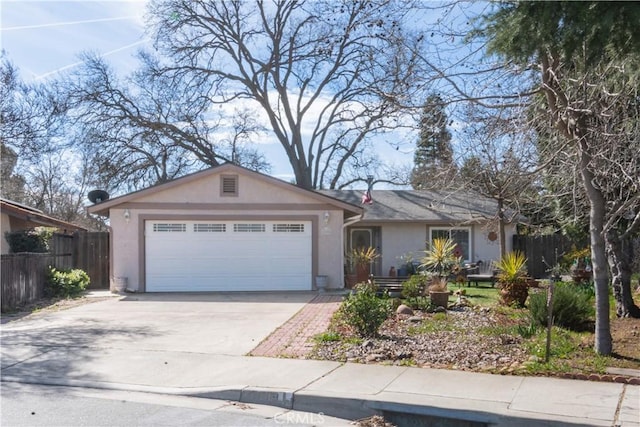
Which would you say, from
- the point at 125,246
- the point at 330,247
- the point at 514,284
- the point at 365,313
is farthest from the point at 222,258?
the point at 365,313

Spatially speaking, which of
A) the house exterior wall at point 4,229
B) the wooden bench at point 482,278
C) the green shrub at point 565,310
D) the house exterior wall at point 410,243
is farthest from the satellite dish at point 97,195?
the green shrub at point 565,310

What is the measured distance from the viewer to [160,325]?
12492mm

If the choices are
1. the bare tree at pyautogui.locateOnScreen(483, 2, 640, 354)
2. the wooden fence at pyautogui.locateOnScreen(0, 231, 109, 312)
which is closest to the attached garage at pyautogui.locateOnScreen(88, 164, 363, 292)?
the wooden fence at pyautogui.locateOnScreen(0, 231, 109, 312)

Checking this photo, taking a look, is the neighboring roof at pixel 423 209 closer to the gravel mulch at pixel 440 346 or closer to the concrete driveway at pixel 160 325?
the concrete driveway at pixel 160 325

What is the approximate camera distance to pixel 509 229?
24.8 meters

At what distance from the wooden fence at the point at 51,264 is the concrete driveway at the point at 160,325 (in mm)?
1542

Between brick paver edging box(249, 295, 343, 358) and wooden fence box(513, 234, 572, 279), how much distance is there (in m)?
12.1

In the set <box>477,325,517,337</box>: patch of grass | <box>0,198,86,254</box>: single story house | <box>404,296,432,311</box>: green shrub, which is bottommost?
<box>477,325,517,337</box>: patch of grass

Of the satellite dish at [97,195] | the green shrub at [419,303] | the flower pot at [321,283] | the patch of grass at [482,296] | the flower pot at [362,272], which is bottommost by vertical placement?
the patch of grass at [482,296]

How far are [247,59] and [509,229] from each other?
17.1 metres

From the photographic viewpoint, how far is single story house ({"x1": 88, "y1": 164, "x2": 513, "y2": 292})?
18.7 m

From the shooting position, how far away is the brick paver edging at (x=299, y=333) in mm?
9820

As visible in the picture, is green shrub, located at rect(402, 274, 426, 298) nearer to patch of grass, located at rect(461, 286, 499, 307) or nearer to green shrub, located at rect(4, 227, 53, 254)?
patch of grass, located at rect(461, 286, 499, 307)

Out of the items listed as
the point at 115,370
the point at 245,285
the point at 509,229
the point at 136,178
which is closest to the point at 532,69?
the point at 115,370
